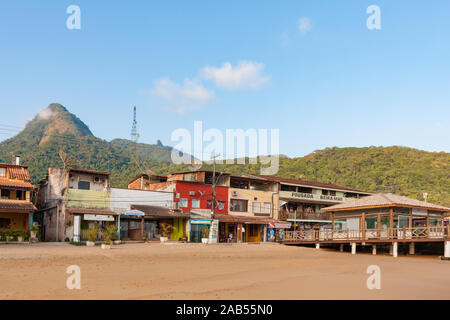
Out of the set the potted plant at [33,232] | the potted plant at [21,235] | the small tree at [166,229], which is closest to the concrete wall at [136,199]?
the small tree at [166,229]

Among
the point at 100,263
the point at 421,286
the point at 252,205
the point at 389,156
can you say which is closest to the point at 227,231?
the point at 252,205

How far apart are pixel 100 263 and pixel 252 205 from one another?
2980 cm

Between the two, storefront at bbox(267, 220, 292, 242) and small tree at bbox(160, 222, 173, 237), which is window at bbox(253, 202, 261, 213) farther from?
small tree at bbox(160, 222, 173, 237)

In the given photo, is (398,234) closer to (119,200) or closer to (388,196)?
(388,196)

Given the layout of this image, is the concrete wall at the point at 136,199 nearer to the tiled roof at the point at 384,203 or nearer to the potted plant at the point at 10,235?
the potted plant at the point at 10,235

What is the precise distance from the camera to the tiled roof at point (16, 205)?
34.4 metres

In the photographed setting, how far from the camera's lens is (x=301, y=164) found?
324 feet

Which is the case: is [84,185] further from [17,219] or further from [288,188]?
[288,188]

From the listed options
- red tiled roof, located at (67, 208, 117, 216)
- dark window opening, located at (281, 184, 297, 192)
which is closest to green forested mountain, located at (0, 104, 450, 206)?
dark window opening, located at (281, 184, 297, 192)

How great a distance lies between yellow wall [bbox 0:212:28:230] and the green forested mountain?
3012 cm

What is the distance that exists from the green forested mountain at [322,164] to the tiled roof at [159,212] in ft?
101

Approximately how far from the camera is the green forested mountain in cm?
7988

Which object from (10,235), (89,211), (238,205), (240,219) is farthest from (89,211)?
(238,205)
